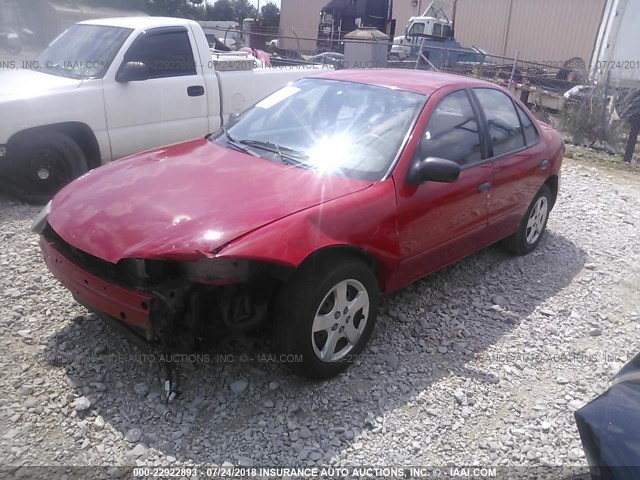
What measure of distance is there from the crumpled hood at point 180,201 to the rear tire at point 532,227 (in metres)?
2.31

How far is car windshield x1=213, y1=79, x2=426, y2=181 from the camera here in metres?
3.45

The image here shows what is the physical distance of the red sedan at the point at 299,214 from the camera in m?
2.72

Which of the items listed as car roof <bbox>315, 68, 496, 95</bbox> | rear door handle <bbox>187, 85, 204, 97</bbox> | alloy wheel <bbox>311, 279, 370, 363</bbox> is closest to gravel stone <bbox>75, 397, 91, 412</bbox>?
alloy wheel <bbox>311, 279, 370, 363</bbox>

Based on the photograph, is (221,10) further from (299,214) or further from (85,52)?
(299,214)

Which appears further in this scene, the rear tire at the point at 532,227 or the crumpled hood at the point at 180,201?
the rear tire at the point at 532,227

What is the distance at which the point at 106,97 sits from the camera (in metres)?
5.71

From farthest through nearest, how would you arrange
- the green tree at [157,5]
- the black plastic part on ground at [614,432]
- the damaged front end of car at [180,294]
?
the green tree at [157,5] → the damaged front end of car at [180,294] → the black plastic part on ground at [614,432]

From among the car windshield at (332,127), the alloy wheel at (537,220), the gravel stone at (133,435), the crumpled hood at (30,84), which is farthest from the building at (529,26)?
the gravel stone at (133,435)

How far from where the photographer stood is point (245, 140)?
12.7 feet

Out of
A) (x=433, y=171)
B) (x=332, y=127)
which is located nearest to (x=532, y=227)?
(x=433, y=171)

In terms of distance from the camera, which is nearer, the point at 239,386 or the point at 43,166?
the point at 239,386

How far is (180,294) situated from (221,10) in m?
44.7

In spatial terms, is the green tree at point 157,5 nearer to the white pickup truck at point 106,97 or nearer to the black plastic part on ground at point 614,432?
the white pickup truck at point 106,97

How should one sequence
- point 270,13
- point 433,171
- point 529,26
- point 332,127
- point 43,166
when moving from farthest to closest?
point 270,13, point 529,26, point 43,166, point 332,127, point 433,171
